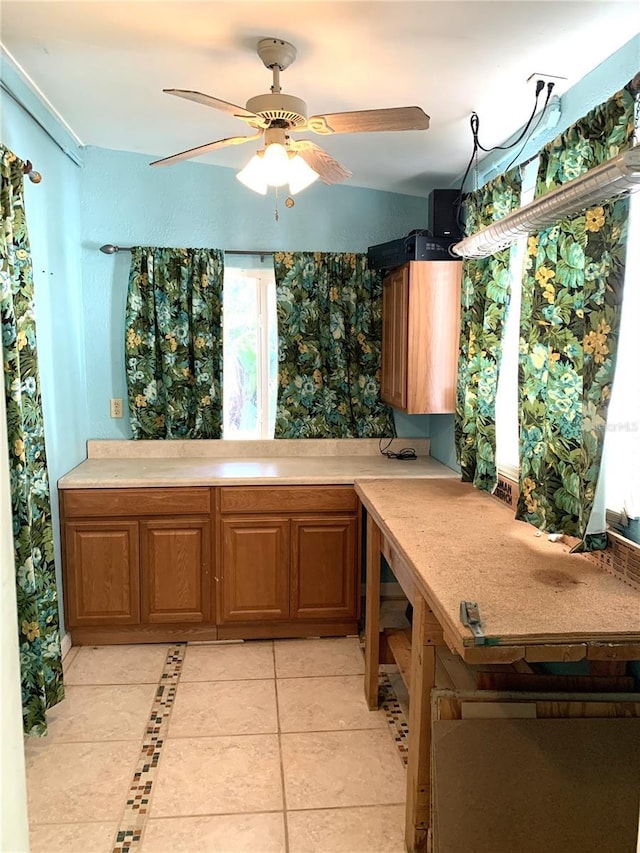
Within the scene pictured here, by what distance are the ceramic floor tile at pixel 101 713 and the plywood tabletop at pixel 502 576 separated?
1.28 metres

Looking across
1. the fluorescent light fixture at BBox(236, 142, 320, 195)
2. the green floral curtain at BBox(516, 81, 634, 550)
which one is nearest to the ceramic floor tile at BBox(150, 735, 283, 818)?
the green floral curtain at BBox(516, 81, 634, 550)

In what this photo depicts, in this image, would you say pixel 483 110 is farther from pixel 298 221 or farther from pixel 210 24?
pixel 298 221

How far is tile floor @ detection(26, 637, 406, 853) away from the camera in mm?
1963

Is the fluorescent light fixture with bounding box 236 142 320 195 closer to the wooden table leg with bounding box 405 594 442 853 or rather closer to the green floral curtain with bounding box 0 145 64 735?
the green floral curtain with bounding box 0 145 64 735

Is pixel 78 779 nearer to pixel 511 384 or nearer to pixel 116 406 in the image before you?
pixel 116 406

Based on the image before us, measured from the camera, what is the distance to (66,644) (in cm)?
307

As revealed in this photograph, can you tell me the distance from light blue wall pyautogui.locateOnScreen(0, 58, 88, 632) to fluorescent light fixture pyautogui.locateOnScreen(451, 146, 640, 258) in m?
1.84

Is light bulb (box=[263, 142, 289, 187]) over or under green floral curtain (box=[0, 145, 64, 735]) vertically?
over


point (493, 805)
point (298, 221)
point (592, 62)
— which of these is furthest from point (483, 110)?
point (493, 805)

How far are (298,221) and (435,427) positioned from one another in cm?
144

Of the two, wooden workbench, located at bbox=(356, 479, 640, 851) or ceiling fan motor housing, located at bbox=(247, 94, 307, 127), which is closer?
wooden workbench, located at bbox=(356, 479, 640, 851)

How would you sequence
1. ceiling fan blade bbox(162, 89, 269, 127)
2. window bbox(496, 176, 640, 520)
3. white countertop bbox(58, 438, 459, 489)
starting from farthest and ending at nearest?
white countertop bbox(58, 438, 459, 489) → window bbox(496, 176, 640, 520) → ceiling fan blade bbox(162, 89, 269, 127)

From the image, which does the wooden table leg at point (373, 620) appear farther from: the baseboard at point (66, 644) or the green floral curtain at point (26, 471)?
the baseboard at point (66, 644)

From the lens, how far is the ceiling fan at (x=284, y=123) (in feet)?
5.97
